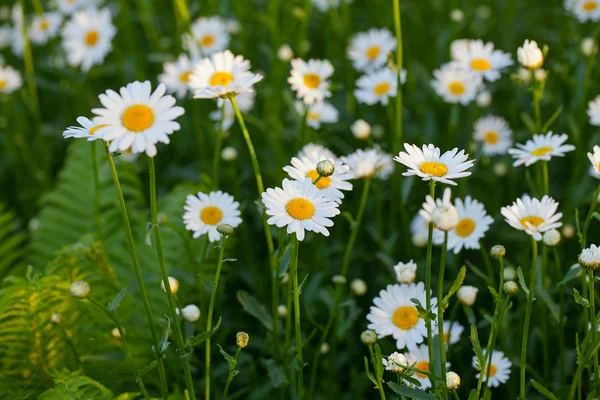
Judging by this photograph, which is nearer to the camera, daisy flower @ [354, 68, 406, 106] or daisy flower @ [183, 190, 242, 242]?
daisy flower @ [183, 190, 242, 242]

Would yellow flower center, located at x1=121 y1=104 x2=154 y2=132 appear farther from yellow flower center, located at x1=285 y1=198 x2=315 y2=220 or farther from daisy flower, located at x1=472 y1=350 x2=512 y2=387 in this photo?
daisy flower, located at x1=472 y1=350 x2=512 y2=387

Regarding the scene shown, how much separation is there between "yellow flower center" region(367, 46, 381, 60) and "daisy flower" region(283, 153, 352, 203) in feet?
4.21

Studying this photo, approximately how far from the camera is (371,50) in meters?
3.09

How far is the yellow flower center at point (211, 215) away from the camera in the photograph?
2021 mm

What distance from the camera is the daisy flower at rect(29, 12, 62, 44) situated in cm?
366

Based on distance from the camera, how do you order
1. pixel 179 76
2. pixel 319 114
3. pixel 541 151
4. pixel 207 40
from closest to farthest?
pixel 541 151, pixel 319 114, pixel 179 76, pixel 207 40

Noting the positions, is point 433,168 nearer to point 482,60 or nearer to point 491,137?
point 482,60

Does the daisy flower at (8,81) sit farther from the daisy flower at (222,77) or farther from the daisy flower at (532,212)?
the daisy flower at (532,212)

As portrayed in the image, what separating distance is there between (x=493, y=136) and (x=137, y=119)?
1935 mm

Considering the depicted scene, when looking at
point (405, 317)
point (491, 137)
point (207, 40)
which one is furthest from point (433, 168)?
point (207, 40)

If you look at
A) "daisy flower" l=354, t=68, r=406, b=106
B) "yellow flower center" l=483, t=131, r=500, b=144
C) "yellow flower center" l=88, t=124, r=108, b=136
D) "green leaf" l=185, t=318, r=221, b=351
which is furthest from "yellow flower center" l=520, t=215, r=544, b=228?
"yellow flower center" l=483, t=131, r=500, b=144

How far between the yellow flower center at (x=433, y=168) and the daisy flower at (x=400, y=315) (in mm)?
356

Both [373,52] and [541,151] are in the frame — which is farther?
[373,52]

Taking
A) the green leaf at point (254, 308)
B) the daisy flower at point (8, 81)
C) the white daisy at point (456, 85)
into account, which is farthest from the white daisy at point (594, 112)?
the daisy flower at point (8, 81)
